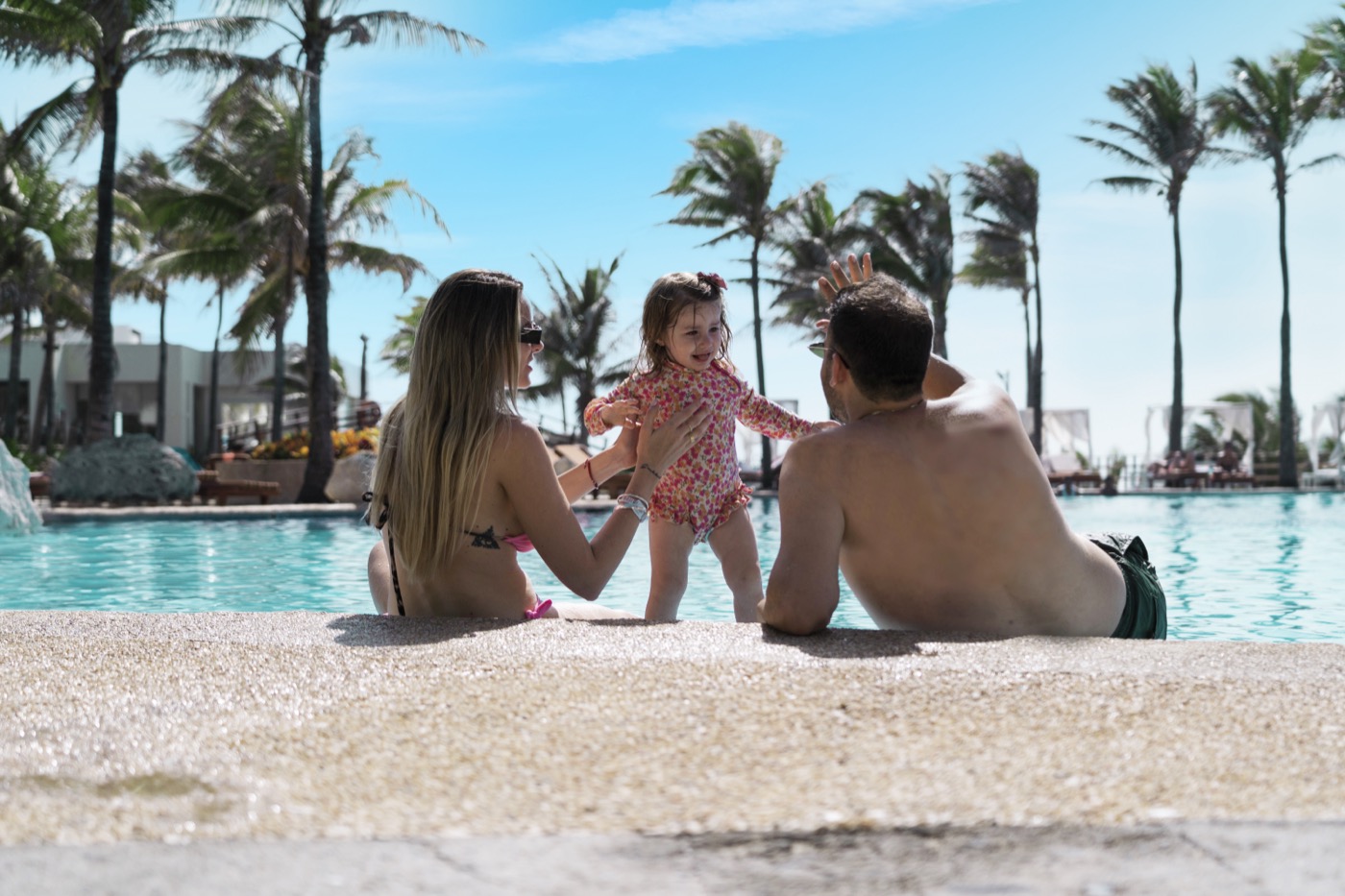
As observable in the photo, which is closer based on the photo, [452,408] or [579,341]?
[452,408]

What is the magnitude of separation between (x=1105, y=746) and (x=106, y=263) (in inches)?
764

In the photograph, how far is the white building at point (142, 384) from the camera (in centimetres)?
3912

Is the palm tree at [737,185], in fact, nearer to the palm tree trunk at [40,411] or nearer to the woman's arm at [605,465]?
the palm tree trunk at [40,411]

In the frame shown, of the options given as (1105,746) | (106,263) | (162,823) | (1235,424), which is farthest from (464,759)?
(1235,424)

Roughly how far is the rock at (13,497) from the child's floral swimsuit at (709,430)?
10891mm

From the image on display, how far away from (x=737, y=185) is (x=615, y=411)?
90.3ft

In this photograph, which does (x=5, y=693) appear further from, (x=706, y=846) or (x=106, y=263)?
(x=106, y=263)

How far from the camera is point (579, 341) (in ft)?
114

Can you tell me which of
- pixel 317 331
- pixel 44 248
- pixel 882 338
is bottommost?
pixel 882 338

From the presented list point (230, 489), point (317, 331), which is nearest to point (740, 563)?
point (230, 489)

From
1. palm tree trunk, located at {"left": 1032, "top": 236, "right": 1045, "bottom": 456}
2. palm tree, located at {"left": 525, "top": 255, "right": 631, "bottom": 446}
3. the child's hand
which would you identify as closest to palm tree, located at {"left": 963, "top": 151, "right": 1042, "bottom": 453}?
palm tree trunk, located at {"left": 1032, "top": 236, "right": 1045, "bottom": 456}

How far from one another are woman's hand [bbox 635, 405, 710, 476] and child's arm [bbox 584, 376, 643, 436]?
0.24m

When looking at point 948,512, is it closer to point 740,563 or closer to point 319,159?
point 740,563

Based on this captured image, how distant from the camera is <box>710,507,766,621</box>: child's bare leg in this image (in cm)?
434
